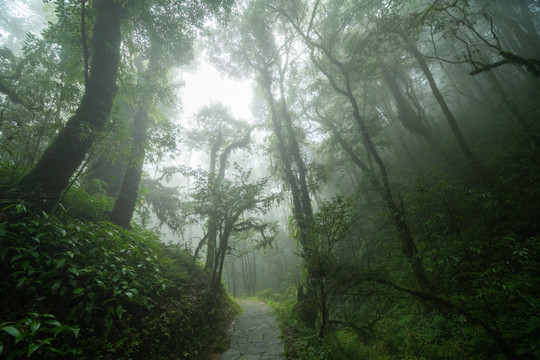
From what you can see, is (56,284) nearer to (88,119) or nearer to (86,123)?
(86,123)

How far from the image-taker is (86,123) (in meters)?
3.96

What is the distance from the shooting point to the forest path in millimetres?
4702

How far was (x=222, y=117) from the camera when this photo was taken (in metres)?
14.6

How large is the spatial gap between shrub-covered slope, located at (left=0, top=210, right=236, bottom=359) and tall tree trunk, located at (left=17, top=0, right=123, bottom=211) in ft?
1.86

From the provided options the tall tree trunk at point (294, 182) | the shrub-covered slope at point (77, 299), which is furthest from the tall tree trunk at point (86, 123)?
the tall tree trunk at point (294, 182)

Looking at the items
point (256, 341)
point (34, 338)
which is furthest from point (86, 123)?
point (256, 341)

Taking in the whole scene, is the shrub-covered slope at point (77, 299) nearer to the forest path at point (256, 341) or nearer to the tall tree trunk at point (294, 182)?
the forest path at point (256, 341)

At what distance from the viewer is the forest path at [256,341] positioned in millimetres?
4702

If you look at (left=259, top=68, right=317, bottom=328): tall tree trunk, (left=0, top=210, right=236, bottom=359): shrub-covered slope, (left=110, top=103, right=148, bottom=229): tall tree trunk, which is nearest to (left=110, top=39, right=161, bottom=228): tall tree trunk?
(left=110, top=103, right=148, bottom=229): tall tree trunk

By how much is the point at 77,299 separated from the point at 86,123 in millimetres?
2963

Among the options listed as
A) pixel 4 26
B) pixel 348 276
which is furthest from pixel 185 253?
pixel 4 26

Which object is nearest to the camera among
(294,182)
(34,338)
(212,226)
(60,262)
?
(34,338)

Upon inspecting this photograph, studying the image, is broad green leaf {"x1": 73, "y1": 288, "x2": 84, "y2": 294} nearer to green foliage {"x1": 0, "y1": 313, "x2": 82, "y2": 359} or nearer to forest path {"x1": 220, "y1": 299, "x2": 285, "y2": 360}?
green foliage {"x1": 0, "y1": 313, "x2": 82, "y2": 359}

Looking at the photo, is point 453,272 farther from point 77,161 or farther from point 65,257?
point 77,161
